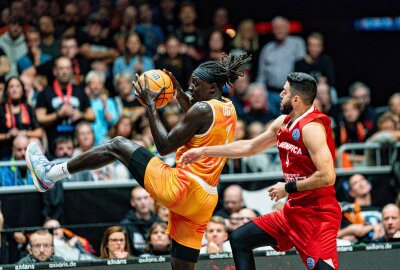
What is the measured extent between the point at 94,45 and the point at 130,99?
1625 millimetres

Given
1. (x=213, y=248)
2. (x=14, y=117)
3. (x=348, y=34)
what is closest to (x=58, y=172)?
(x=213, y=248)

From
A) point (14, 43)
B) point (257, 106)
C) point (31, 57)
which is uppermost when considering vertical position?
point (14, 43)

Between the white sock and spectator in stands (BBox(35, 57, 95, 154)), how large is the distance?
4.06m

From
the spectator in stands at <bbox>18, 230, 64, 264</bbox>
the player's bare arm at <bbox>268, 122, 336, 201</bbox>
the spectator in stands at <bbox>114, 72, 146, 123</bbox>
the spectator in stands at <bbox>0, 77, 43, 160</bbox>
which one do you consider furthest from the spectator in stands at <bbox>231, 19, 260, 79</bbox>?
the player's bare arm at <bbox>268, 122, 336, 201</bbox>

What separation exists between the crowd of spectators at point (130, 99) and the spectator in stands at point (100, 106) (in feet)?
0.05

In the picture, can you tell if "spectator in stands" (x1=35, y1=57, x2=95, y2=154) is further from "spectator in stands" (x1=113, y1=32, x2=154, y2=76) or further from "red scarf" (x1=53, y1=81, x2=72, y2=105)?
"spectator in stands" (x1=113, y1=32, x2=154, y2=76)

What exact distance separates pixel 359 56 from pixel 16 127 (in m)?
7.60

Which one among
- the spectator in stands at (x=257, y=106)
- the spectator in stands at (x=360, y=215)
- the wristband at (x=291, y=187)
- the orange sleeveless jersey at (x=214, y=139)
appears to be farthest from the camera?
the spectator in stands at (x=257, y=106)

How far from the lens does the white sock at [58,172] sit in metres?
8.53

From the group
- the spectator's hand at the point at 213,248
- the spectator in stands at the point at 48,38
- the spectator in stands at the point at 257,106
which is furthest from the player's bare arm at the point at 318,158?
the spectator in stands at the point at 48,38

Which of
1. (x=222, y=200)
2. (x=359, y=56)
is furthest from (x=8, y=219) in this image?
(x=359, y=56)

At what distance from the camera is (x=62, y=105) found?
12.9 m

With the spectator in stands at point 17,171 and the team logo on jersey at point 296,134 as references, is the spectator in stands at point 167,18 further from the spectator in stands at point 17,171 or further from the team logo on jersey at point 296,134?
the team logo on jersey at point 296,134

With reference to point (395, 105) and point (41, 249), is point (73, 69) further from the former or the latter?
point (395, 105)
